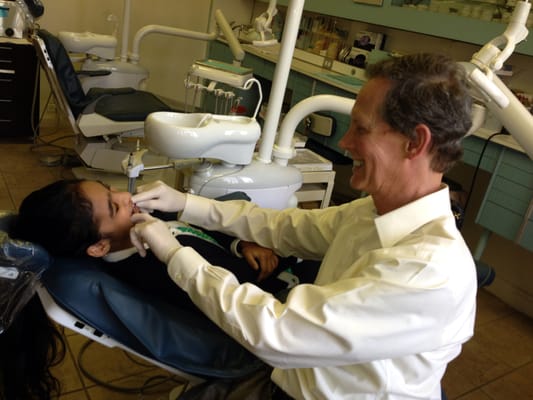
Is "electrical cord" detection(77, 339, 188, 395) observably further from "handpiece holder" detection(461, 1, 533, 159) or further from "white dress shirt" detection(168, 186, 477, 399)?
"handpiece holder" detection(461, 1, 533, 159)

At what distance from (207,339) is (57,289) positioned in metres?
0.33

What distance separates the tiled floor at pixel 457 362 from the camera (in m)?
1.72

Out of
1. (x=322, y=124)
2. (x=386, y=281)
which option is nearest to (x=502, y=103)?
(x=386, y=281)

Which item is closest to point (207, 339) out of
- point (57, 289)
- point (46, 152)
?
point (57, 289)

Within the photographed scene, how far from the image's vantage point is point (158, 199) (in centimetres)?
135

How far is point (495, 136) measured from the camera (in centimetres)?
232

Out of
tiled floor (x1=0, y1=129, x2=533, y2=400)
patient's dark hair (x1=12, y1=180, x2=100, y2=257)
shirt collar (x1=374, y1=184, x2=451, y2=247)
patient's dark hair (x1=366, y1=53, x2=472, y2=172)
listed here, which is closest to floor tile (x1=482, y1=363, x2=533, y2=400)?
tiled floor (x1=0, y1=129, x2=533, y2=400)

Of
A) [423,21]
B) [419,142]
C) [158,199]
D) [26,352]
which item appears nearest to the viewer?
[419,142]

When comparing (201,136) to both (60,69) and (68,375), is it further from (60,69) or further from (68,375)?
(60,69)

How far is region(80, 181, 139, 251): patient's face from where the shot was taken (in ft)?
3.91

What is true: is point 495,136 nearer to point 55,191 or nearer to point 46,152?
point 55,191

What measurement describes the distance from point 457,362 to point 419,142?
161 centimetres

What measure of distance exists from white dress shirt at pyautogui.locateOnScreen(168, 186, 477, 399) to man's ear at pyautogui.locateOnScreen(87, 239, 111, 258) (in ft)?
0.97

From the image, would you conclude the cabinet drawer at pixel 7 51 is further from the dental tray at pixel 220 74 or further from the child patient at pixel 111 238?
the child patient at pixel 111 238
